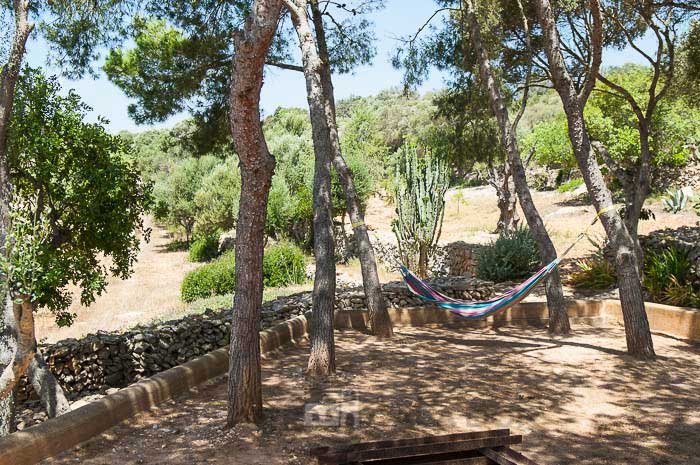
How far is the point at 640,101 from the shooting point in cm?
1540

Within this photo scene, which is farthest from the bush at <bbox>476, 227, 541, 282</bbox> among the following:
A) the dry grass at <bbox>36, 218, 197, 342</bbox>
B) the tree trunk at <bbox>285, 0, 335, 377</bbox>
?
the dry grass at <bbox>36, 218, 197, 342</bbox>

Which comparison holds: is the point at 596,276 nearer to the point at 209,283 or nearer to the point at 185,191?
the point at 209,283

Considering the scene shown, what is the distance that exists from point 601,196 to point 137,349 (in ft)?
15.8

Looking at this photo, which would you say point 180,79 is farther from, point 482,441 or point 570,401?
point 482,441

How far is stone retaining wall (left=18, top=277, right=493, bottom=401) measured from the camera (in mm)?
5984

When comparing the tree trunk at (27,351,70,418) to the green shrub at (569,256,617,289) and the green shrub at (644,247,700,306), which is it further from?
the green shrub at (569,256,617,289)

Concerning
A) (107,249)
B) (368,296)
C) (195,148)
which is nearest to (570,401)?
(368,296)

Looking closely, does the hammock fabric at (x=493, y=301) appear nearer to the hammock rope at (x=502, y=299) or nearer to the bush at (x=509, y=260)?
the hammock rope at (x=502, y=299)

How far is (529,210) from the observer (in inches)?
247

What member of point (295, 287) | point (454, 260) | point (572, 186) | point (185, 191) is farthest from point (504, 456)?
point (185, 191)

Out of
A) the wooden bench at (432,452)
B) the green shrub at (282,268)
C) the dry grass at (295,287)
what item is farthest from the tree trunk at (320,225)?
the green shrub at (282,268)

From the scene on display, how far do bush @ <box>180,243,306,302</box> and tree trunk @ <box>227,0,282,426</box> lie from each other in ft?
30.7

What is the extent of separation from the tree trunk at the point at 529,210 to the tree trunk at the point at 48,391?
477 centimetres

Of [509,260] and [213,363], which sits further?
[509,260]
